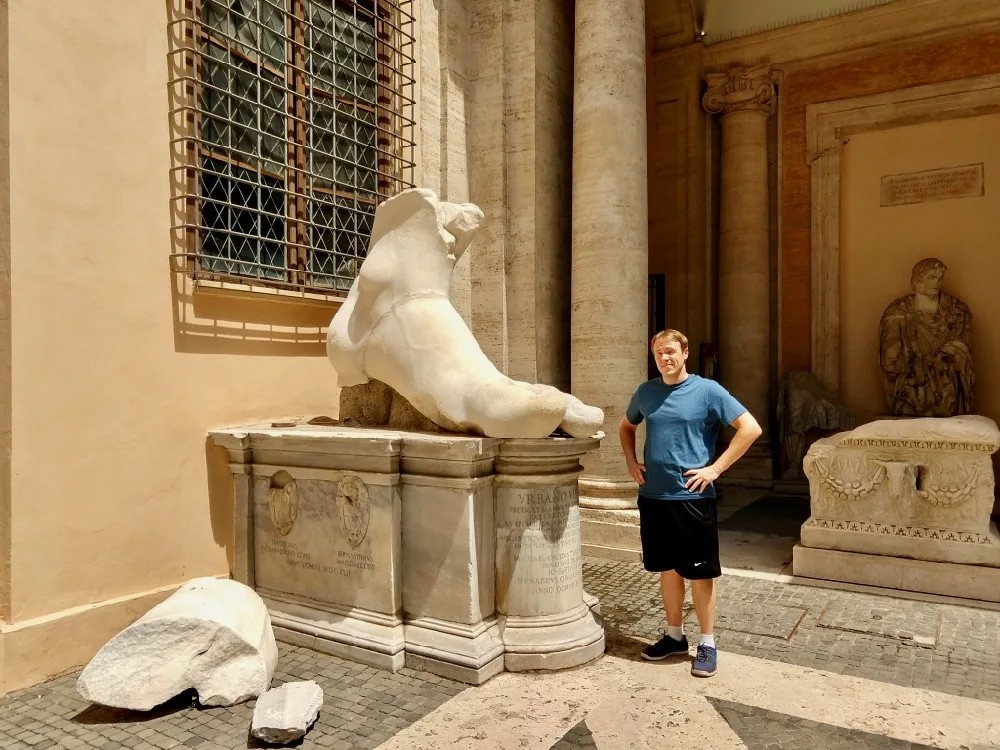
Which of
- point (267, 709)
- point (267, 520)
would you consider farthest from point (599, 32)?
point (267, 709)

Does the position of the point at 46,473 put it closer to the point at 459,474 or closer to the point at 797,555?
the point at 459,474

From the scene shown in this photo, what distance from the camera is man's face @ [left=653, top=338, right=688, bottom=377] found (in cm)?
314

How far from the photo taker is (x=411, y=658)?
323cm

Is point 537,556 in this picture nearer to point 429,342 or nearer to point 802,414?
point 429,342

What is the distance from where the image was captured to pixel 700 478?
3.03 meters

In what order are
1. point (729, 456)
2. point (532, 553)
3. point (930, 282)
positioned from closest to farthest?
1. point (729, 456)
2. point (532, 553)
3. point (930, 282)

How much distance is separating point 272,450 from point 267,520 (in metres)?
0.36

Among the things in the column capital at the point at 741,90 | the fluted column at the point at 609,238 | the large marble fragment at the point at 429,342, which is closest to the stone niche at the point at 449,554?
the large marble fragment at the point at 429,342

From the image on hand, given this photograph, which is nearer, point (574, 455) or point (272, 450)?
point (574, 455)

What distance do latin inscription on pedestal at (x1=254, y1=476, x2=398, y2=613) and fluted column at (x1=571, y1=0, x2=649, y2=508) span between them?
250 centimetres

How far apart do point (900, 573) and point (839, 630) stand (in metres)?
0.96

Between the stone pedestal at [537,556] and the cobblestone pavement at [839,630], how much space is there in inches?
14.1

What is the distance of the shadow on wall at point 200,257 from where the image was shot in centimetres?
386

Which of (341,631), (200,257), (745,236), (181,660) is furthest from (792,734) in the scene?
(745,236)
